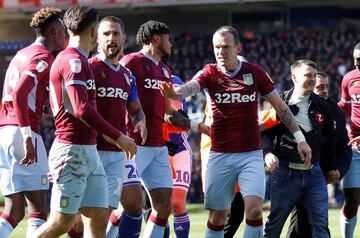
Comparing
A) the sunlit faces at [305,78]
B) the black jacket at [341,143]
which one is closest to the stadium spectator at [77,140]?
the sunlit faces at [305,78]

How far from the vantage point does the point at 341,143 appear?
10.4 meters

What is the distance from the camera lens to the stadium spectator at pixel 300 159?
31.1 ft

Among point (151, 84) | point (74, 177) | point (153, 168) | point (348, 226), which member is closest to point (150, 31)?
point (151, 84)

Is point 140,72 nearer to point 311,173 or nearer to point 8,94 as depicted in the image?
point 8,94

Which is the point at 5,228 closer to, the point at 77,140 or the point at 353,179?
the point at 77,140

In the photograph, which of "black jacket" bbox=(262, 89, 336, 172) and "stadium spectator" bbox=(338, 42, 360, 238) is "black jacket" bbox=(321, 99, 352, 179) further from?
"stadium spectator" bbox=(338, 42, 360, 238)

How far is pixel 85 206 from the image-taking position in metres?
7.84

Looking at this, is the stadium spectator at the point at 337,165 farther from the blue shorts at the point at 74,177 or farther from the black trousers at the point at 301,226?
the blue shorts at the point at 74,177

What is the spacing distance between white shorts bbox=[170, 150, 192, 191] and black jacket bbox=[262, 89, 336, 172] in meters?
1.43

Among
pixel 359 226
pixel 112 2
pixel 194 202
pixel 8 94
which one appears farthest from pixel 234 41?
pixel 112 2

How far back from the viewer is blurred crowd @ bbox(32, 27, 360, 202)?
30688 mm

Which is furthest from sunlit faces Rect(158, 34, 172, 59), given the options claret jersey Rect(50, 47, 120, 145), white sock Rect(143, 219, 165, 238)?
claret jersey Rect(50, 47, 120, 145)

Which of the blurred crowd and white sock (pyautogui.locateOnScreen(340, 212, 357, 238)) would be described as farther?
the blurred crowd

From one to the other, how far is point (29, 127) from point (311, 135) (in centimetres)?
299
